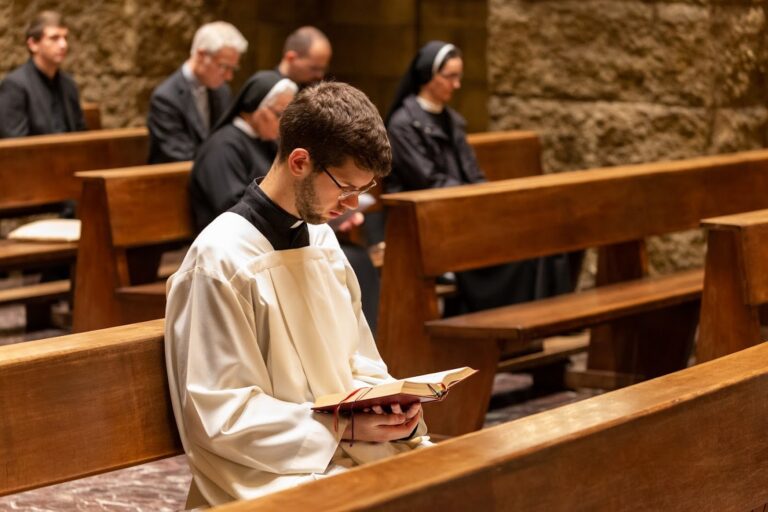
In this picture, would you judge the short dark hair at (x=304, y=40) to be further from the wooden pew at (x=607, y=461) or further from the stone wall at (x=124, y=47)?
the wooden pew at (x=607, y=461)

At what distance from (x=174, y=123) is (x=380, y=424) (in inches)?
177

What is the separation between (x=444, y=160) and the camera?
265 inches

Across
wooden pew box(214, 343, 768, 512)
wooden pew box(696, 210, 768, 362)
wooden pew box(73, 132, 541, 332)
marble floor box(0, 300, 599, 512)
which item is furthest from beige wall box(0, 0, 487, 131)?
wooden pew box(214, 343, 768, 512)

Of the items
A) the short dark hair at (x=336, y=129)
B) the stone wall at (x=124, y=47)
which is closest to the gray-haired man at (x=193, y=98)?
the stone wall at (x=124, y=47)

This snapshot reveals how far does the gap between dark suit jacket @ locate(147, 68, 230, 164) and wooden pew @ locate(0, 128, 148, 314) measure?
219 mm

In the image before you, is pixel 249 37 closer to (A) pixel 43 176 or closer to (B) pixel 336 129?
(A) pixel 43 176

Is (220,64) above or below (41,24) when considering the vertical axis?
below

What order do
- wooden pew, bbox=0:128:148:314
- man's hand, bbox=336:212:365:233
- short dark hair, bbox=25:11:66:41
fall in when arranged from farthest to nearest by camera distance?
short dark hair, bbox=25:11:66:41 → wooden pew, bbox=0:128:148:314 → man's hand, bbox=336:212:365:233

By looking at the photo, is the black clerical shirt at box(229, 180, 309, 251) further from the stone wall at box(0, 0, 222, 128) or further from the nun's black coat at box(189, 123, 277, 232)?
the stone wall at box(0, 0, 222, 128)

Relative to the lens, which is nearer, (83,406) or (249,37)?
(83,406)

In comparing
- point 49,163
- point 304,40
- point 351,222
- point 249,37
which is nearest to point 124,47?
point 249,37

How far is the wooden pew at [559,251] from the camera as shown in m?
4.83

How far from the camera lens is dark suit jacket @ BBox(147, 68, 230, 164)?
22.6 feet

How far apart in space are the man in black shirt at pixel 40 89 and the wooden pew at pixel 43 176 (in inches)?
34.7
